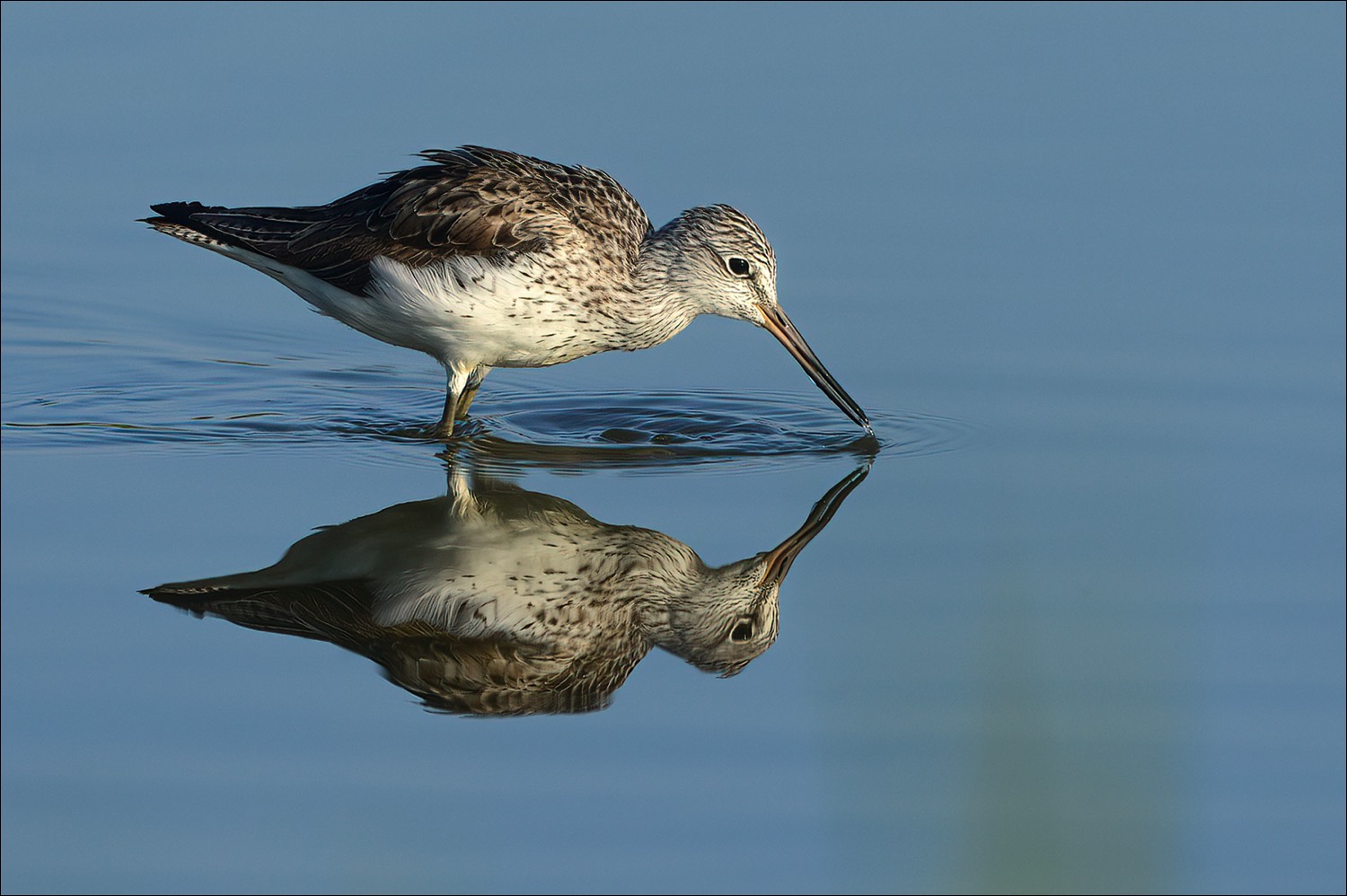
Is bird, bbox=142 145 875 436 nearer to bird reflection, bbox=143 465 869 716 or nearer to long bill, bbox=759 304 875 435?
long bill, bbox=759 304 875 435

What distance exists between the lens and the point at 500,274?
11.1 metres

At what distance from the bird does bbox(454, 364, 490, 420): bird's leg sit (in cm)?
2

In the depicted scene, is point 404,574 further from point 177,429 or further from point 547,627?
point 177,429

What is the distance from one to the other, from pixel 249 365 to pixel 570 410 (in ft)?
8.59

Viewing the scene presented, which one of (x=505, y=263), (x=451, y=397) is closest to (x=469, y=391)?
(x=451, y=397)

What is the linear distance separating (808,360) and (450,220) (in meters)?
2.54

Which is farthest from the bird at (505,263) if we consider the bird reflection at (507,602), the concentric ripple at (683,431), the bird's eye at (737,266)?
the bird reflection at (507,602)

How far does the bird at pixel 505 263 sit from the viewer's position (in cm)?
1119

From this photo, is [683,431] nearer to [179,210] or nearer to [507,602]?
[507,602]

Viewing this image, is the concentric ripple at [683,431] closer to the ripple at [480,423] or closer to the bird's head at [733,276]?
the ripple at [480,423]

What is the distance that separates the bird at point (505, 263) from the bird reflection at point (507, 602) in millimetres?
1945

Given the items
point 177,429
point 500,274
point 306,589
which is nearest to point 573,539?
point 306,589

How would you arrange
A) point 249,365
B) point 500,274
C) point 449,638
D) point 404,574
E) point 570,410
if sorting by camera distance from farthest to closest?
1. point 249,365
2. point 570,410
3. point 500,274
4. point 404,574
5. point 449,638

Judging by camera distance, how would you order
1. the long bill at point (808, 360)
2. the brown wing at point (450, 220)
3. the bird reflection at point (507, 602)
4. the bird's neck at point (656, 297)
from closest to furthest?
the bird reflection at point (507, 602), the brown wing at point (450, 220), the bird's neck at point (656, 297), the long bill at point (808, 360)
